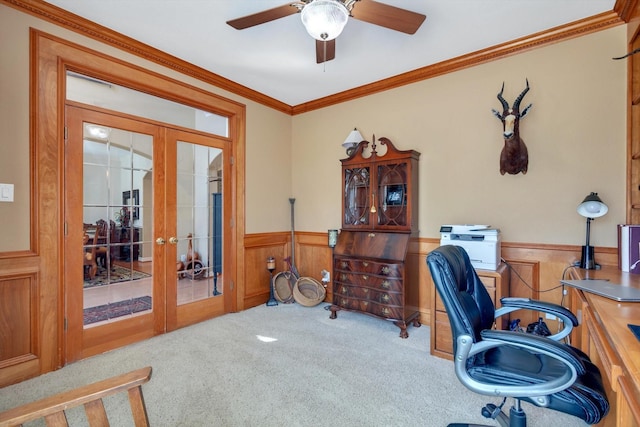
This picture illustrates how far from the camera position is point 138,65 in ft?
9.20

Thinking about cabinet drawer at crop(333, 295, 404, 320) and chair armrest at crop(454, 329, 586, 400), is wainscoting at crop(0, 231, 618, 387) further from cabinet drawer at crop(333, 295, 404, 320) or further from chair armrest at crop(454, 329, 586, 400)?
chair armrest at crop(454, 329, 586, 400)

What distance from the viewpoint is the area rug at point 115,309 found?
257 centimetres

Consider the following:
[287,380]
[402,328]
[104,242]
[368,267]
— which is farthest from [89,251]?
[402,328]

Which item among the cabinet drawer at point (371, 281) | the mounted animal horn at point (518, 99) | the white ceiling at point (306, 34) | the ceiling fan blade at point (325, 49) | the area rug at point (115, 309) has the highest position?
the white ceiling at point (306, 34)

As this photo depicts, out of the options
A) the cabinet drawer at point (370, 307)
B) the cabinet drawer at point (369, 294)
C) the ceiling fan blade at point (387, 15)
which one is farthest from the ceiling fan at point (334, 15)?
the cabinet drawer at point (370, 307)

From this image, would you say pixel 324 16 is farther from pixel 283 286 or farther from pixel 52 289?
pixel 283 286

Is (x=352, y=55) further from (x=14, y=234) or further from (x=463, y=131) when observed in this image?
(x=14, y=234)

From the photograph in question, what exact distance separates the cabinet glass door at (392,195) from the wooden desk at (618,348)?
168cm

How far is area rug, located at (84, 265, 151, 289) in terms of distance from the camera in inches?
102

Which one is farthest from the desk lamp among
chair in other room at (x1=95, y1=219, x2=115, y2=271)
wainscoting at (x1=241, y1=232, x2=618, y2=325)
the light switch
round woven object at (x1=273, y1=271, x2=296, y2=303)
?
the light switch

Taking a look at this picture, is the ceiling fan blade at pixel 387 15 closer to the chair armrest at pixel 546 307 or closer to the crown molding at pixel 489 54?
the crown molding at pixel 489 54

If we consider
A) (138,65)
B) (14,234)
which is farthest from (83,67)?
(14,234)

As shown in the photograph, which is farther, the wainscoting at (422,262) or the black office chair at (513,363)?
the wainscoting at (422,262)

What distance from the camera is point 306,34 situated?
2.61 metres
